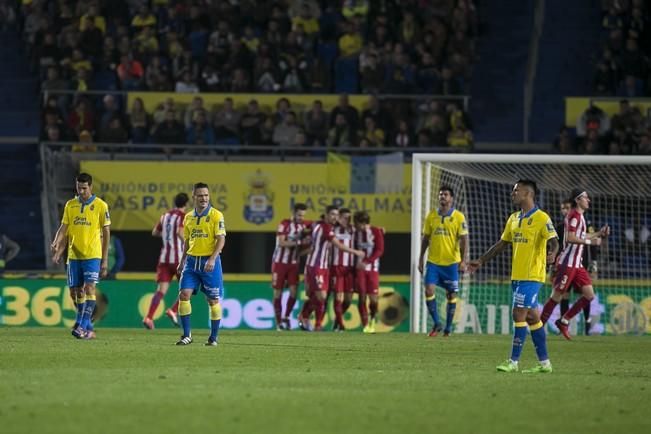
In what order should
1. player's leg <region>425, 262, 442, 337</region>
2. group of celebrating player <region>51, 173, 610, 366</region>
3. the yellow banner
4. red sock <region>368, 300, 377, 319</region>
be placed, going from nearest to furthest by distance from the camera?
1. group of celebrating player <region>51, 173, 610, 366</region>
2. player's leg <region>425, 262, 442, 337</region>
3. red sock <region>368, 300, 377, 319</region>
4. the yellow banner

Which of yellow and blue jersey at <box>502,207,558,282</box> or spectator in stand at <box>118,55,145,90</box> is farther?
spectator in stand at <box>118,55,145,90</box>

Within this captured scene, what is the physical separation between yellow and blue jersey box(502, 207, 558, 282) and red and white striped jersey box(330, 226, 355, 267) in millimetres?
10569

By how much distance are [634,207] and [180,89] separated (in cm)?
964

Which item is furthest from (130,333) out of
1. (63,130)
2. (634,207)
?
(634,207)

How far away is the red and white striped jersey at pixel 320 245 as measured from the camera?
2470cm

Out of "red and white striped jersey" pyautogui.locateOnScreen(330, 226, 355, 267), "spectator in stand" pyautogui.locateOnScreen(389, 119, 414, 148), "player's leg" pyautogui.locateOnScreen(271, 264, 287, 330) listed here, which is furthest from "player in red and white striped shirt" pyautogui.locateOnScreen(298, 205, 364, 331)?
"spectator in stand" pyautogui.locateOnScreen(389, 119, 414, 148)

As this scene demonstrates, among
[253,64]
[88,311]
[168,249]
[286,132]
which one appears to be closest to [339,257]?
[168,249]

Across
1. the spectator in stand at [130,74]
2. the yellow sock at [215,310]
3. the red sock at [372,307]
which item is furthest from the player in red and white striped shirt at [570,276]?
the spectator in stand at [130,74]

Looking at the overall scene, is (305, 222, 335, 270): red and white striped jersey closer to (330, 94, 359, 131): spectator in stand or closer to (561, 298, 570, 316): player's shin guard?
(330, 94, 359, 131): spectator in stand

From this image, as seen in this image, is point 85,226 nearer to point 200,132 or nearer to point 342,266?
point 342,266

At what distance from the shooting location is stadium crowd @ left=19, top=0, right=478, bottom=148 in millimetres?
28328

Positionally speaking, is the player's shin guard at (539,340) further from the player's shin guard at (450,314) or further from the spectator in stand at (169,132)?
the spectator in stand at (169,132)

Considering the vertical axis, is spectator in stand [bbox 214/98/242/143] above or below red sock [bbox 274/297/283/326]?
above

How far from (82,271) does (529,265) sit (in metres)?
6.59
